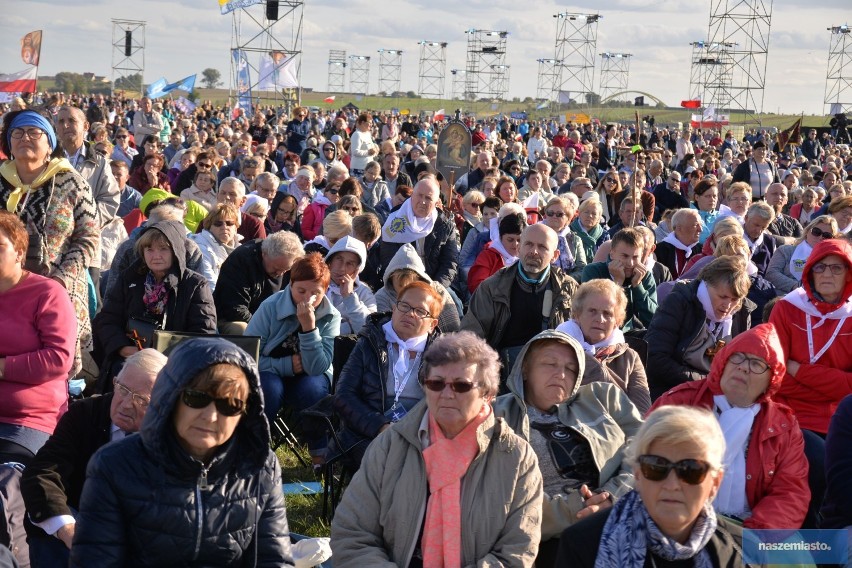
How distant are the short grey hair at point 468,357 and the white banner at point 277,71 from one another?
26.7 meters

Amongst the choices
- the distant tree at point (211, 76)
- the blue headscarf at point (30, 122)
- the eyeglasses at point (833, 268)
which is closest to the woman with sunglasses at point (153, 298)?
the blue headscarf at point (30, 122)

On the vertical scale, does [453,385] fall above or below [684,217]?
below

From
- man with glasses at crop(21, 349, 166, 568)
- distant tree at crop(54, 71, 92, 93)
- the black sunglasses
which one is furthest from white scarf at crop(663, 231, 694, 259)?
distant tree at crop(54, 71, 92, 93)

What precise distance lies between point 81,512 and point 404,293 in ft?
8.49

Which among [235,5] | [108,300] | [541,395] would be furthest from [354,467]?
[235,5]

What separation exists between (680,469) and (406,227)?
629 centimetres

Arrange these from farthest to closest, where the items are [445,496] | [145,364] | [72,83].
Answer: [72,83] → [145,364] → [445,496]

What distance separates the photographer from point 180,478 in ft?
9.86

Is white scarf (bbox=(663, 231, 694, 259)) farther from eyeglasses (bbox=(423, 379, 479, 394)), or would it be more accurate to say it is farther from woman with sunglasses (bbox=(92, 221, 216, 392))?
eyeglasses (bbox=(423, 379, 479, 394))

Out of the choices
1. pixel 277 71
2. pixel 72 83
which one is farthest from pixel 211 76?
pixel 277 71

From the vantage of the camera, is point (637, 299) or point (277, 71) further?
point (277, 71)

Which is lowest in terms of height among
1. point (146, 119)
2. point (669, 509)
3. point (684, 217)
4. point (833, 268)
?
point (669, 509)

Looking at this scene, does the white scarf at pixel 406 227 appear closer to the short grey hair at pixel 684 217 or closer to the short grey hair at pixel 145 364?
the short grey hair at pixel 684 217

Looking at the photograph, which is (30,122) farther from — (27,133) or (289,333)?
(289,333)
